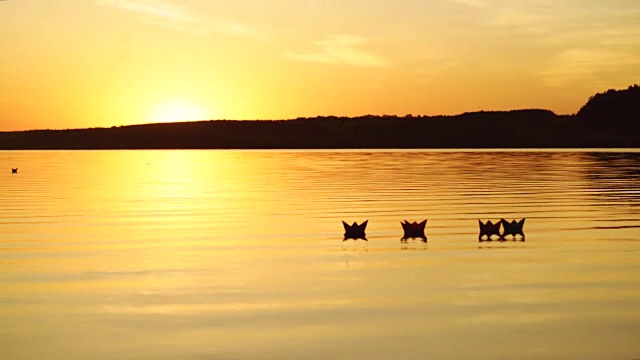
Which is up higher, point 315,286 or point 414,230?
point 414,230

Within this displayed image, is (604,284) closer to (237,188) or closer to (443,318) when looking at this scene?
(443,318)

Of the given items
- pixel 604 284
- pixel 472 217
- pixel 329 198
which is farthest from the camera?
pixel 329 198

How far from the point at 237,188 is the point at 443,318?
136 ft

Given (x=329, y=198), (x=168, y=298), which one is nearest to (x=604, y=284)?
(x=168, y=298)

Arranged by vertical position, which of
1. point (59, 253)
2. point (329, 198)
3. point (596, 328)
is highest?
point (329, 198)

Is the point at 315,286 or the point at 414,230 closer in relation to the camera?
the point at 315,286

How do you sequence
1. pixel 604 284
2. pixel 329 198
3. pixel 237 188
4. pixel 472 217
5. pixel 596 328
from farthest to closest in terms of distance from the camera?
pixel 237 188 → pixel 329 198 → pixel 472 217 → pixel 604 284 → pixel 596 328

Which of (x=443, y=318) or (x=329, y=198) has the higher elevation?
(x=329, y=198)

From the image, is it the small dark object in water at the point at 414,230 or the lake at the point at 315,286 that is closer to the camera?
the lake at the point at 315,286

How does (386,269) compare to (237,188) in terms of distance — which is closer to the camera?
(386,269)

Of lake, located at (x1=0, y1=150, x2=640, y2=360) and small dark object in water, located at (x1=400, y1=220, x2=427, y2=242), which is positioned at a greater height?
small dark object in water, located at (x1=400, y1=220, x2=427, y2=242)

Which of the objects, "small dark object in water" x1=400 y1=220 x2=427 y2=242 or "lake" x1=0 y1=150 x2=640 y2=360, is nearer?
"lake" x1=0 y1=150 x2=640 y2=360

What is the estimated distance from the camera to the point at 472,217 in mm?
33469

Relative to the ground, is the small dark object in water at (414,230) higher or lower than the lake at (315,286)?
higher
